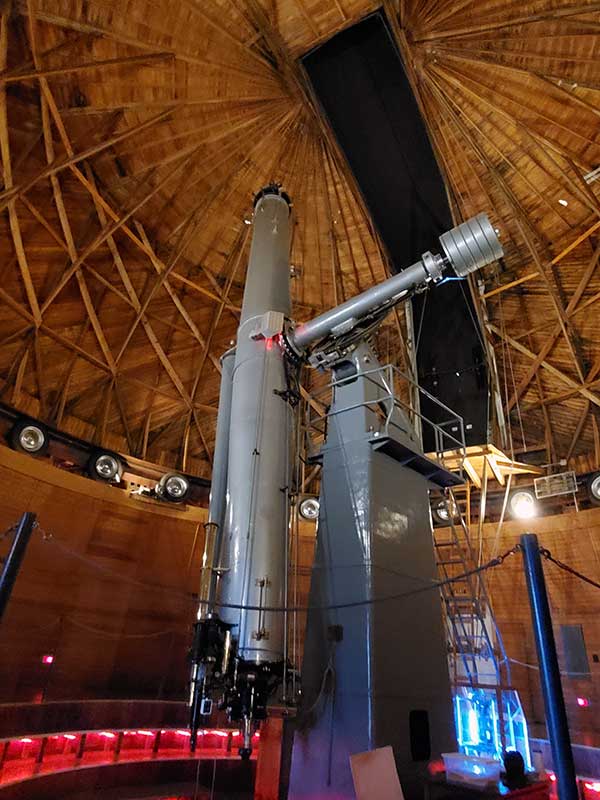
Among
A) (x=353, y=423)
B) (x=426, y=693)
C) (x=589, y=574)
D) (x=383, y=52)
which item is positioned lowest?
(x=426, y=693)

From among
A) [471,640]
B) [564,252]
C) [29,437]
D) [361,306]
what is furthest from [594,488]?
[29,437]

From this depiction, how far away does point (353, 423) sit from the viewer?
6.32 m

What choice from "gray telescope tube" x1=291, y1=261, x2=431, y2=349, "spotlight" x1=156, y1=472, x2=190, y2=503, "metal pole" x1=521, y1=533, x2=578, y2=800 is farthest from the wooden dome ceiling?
"metal pole" x1=521, y1=533, x2=578, y2=800

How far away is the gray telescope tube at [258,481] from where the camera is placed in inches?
181

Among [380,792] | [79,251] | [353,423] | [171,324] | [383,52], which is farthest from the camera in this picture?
[171,324]

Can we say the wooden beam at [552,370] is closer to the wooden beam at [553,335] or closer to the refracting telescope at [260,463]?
the wooden beam at [553,335]

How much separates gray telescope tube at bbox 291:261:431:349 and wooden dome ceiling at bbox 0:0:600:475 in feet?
5.98

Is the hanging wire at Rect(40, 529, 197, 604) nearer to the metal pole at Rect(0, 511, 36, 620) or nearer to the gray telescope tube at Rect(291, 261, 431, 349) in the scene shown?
the metal pole at Rect(0, 511, 36, 620)

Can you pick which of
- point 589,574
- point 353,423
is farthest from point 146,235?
point 589,574

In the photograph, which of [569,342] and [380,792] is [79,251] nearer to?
[380,792]

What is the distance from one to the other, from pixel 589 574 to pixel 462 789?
27.3 feet

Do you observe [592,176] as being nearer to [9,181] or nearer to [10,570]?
[9,181]

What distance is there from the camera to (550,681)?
124 inches

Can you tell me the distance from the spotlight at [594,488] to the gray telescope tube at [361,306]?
341 inches
